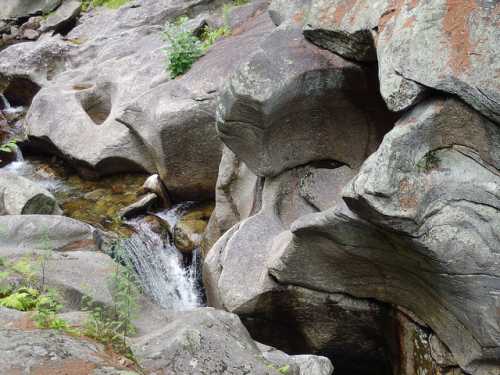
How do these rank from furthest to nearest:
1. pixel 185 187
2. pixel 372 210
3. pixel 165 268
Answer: pixel 185 187, pixel 165 268, pixel 372 210

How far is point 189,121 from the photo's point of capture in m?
11.3

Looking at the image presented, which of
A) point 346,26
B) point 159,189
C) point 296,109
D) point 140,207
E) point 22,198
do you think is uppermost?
point 346,26

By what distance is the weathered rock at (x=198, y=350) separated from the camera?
4973mm

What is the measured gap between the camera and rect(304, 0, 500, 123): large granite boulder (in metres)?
5.52

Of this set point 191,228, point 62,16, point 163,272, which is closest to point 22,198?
point 163,272

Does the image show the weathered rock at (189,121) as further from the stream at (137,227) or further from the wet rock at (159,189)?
the stream at (137,227)

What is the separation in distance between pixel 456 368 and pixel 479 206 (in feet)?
6.53

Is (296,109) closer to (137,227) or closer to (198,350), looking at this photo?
(198,350)

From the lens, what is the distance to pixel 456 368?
6.68 m

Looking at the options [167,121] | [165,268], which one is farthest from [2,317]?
[167,121]

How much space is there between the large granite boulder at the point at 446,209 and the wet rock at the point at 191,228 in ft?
15.7

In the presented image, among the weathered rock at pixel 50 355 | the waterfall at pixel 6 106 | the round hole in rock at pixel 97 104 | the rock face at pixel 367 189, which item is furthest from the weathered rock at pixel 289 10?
the waterfall at pixel 6 106

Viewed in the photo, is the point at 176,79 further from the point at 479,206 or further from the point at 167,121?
the point at 479,206

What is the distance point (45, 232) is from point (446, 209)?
5.70 metres
